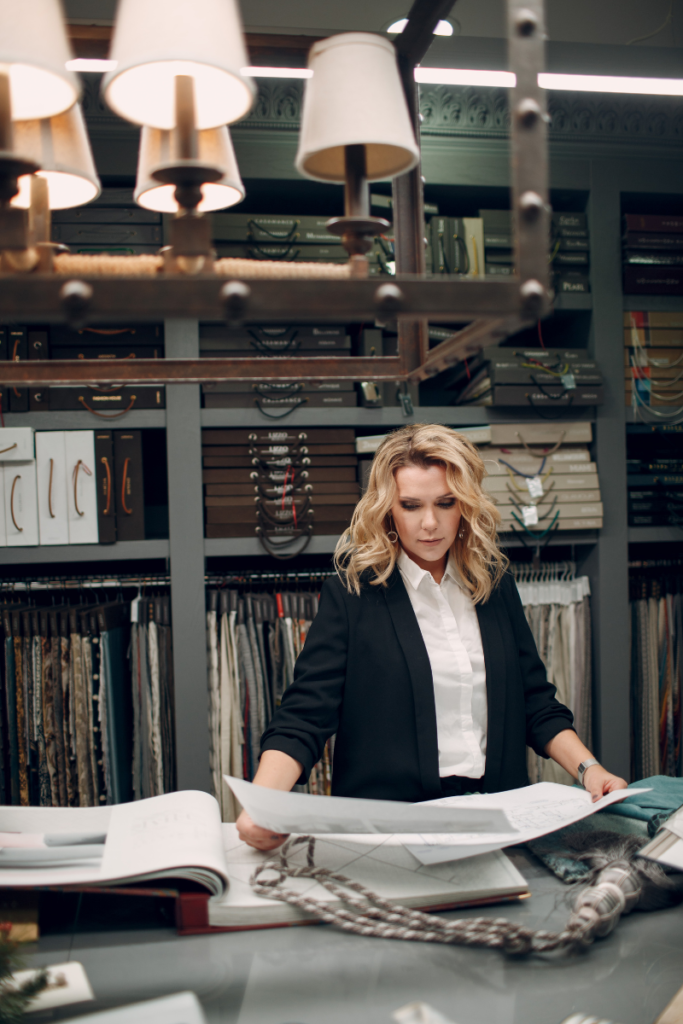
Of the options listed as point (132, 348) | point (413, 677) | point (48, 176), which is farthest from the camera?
point (132, 348)

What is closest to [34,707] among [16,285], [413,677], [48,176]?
[413,677]

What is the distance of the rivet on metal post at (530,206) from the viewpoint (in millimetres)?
650

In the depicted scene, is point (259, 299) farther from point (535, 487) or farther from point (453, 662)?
point (535, 487)

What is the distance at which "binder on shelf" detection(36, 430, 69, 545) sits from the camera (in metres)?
2.22

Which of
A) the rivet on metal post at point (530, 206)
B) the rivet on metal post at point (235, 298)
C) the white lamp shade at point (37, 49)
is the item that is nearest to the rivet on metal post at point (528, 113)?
the rivet on metal post at point (530, 206)

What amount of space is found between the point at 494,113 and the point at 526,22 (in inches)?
78.5

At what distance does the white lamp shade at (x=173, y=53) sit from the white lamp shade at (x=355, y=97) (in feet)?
0.25

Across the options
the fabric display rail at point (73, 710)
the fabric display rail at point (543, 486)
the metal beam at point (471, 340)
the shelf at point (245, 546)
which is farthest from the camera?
the fabric display rail at point (543, 486)

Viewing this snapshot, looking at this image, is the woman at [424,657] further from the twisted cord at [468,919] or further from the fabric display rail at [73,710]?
the fabric display rail at [73,710]

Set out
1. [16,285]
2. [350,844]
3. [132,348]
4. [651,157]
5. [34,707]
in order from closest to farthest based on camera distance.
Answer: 1. [16,285]
2. [350,844]
3. [34,707]
4. [132,348]
5. [651,157]

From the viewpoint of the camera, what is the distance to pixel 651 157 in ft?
8.27

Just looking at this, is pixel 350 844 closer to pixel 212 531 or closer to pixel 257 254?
pixel 212 531

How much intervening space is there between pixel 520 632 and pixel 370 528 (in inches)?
16.2

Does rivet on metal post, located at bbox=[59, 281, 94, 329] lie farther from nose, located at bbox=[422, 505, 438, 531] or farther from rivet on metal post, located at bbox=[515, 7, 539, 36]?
nose, located at bbox=[422, 505, 438, 531]
